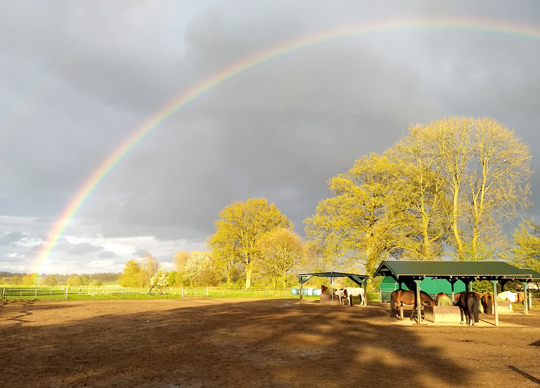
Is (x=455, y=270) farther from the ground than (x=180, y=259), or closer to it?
farther from the ground

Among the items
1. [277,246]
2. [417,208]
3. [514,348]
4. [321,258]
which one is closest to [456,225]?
[417,208]

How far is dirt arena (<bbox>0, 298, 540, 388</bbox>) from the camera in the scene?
28.5 feet

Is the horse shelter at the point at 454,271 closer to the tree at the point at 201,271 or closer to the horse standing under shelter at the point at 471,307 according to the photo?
the horse standing under shelter at the point at 471,307

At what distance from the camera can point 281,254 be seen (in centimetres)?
5719

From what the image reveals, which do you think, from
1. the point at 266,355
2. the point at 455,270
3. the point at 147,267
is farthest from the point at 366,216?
the point at 147,267

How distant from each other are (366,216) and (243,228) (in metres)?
32.5

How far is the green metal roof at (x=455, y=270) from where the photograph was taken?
65.2 feet

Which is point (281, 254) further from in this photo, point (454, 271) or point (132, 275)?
point (132, 275)

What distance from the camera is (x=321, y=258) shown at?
133 feet

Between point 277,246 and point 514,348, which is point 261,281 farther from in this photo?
point 514,348

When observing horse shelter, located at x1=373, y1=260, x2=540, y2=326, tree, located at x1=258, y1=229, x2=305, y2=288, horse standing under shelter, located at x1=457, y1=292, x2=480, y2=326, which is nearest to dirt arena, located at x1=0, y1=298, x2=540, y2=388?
horse standing under shelter, located at x1=457, y1=292, x2=480, y2=326

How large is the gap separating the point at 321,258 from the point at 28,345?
3105cm

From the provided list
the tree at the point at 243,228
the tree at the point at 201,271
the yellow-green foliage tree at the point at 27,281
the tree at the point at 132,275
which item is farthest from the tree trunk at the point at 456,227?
the yellow-green foliage tree at the point at 27,281

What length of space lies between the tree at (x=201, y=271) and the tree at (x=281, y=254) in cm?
1676
